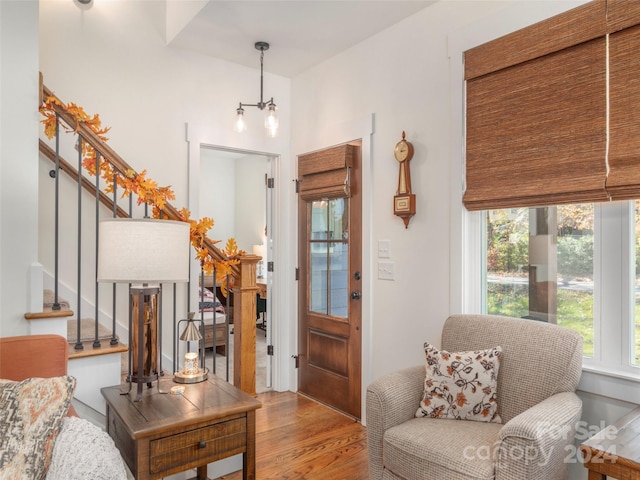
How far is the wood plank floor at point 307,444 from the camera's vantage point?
246 centimetres

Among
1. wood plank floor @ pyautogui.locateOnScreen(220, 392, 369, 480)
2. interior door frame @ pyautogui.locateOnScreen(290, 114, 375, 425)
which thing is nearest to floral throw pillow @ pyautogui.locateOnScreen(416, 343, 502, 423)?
wood plank floor @ pyautogui.locateOnScreen(220, 392, 369, 480)

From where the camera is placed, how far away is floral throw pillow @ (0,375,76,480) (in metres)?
1.35

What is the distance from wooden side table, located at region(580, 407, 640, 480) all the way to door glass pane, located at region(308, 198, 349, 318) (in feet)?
6.61

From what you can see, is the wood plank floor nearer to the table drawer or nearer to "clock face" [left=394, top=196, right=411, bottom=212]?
the table drawer

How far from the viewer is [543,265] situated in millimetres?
2320

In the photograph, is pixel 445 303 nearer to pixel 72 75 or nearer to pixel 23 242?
pixel 23 242

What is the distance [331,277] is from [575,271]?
1779 mm

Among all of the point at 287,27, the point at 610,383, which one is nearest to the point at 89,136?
the point at 287,27

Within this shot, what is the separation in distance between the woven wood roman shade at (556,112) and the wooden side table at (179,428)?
1.63m

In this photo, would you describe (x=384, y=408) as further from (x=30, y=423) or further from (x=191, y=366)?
(x=30, y=423)

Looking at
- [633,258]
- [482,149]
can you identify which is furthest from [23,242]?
[633,258]

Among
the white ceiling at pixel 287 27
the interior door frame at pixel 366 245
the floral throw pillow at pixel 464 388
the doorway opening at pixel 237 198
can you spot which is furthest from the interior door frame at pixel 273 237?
the doorway opening at pixel 237 198

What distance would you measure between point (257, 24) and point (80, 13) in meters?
1.22

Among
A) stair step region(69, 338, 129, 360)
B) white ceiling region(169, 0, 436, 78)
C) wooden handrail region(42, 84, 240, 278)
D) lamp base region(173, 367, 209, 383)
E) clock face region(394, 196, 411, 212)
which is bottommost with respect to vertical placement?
lamp base region(173, 367, 209, 383)
